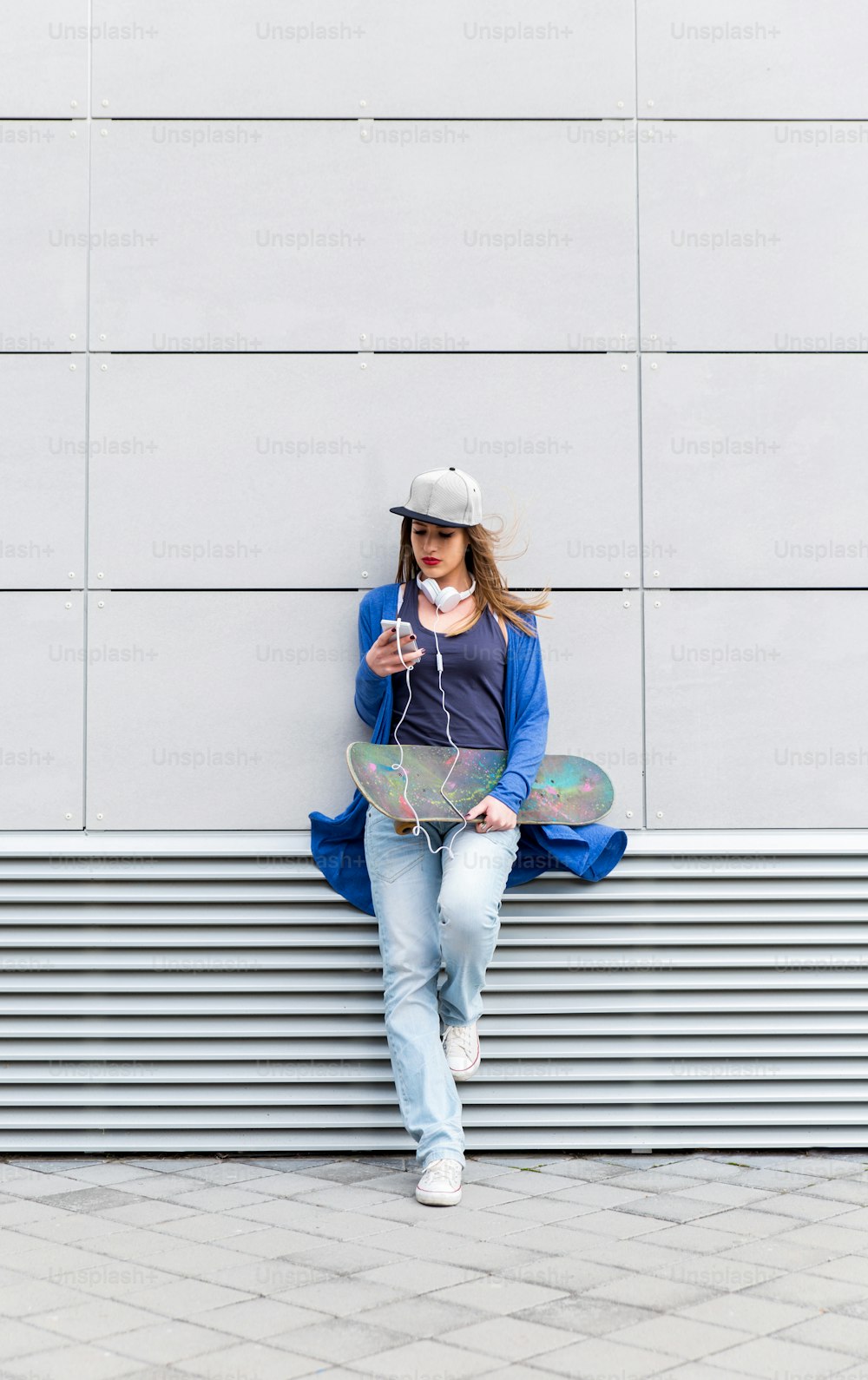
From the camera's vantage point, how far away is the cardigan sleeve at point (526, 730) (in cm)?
446

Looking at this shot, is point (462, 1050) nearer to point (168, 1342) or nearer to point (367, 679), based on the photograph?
point (367, 679)

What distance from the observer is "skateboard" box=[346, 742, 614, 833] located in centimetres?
443

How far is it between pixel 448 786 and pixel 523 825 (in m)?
0.40

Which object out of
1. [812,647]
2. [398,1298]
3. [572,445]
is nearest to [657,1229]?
[398,1298]

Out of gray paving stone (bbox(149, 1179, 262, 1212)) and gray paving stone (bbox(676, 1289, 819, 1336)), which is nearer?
gray paving stone (bbox(676, 1289, 819, 1336))

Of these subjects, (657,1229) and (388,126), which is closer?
(657,1229)

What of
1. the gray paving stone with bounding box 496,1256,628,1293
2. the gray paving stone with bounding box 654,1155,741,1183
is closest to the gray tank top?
the gray paving stone with bounding box 654,1155,741,1183

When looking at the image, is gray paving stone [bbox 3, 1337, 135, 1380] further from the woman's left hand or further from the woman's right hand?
the woman's right hand

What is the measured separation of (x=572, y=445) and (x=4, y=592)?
209 cm

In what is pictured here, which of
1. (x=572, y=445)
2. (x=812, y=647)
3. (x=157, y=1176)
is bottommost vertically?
(x=157, y=1176)

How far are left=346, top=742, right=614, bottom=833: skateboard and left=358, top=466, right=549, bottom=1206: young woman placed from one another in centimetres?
5

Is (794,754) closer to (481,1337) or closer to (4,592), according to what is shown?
(481,1337)

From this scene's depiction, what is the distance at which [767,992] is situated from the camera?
4820 millimetres

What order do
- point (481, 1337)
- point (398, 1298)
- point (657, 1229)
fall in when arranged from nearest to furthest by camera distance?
1. point (481, 1337)
2. point (398, 1298)
3. point (657, 1229)
